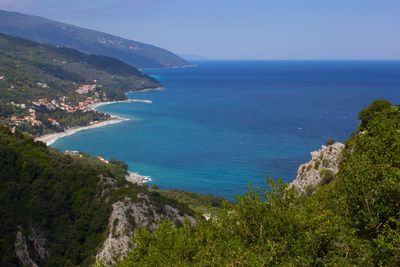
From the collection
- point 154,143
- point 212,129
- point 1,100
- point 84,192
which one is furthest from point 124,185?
point 1,100

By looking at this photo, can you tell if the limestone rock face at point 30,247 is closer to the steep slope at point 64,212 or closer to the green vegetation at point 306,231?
the steep slope at point 64,212

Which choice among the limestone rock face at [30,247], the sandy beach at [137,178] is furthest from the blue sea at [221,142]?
the limestone rock face at [30,247]

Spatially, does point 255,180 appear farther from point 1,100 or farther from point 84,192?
point 1,100

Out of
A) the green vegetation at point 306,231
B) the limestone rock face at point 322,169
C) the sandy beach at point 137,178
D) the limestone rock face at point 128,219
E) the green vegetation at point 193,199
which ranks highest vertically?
the green vegetation at point 306,231

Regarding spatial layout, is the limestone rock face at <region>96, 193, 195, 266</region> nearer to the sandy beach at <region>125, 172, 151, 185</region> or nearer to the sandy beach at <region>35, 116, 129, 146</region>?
the sandy beach at <region>125, 172, 151, 185</region>

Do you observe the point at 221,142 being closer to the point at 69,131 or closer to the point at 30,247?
the point at 69,131

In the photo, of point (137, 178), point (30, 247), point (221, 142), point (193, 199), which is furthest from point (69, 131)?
point (30, 247)
